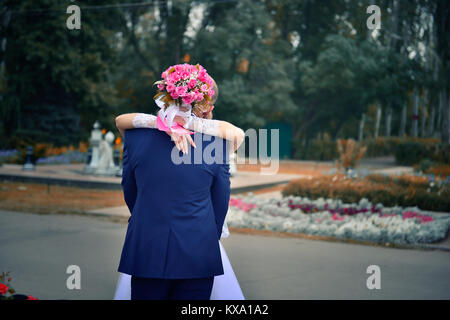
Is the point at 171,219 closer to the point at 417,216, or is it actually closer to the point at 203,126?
the point at 203,126

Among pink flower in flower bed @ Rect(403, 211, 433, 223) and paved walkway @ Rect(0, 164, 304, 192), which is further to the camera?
paved walkway @ Rect(0, 164, 304, 192)

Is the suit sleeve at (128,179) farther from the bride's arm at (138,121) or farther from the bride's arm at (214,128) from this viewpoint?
the bride's arm at (214,128)

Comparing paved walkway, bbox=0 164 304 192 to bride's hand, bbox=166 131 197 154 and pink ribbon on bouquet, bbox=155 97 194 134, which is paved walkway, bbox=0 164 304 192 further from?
bride's hand, bbox=166 131 197 154

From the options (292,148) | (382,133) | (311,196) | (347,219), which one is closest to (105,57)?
(292,148)

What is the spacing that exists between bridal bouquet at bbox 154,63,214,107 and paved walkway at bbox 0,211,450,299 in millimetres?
3126

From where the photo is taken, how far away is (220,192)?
10.0 ft

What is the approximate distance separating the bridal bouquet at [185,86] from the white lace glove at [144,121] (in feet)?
0.48

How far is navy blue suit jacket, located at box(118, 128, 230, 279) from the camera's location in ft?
9.42

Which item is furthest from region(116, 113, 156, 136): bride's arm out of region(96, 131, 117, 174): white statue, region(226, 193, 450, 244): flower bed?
region(96, 131, 117, 174): white statue

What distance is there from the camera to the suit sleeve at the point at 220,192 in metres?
3.02

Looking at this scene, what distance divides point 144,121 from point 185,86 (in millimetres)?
291

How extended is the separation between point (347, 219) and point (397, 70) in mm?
18735

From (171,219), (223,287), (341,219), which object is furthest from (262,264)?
(171,219)

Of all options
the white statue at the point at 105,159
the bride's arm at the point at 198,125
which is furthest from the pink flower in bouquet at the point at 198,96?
the white statue at the point at 105,159
